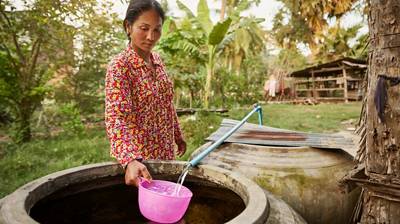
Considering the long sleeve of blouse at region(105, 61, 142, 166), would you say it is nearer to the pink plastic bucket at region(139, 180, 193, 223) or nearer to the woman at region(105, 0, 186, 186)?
the woman at region(105, 0, 186, 186)

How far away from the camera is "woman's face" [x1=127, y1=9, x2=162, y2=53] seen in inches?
59.1

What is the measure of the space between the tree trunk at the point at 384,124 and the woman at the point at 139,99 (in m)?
1.00

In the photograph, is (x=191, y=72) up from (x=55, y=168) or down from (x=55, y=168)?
up

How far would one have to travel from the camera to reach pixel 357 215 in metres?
1.47

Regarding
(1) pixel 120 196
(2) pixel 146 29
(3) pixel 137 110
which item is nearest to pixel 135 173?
(1) pixel 120 196

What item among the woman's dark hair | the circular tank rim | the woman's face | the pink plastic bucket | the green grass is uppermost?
the woman's dark hair

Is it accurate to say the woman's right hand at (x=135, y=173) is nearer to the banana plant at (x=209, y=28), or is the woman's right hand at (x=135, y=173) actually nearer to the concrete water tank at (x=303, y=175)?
the concrete water tank at (x=303, y=175)

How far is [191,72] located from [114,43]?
3268mm

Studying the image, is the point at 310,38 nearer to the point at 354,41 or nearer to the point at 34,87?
the point at 354,41

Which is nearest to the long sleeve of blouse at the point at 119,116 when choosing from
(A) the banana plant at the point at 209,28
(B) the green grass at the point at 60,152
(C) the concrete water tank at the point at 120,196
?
(C) the concrete water tank at the point at 120,196

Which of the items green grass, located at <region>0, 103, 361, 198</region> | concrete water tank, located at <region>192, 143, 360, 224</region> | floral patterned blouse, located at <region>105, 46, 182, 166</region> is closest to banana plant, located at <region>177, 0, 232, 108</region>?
green grass, located at <region>0, 103, 361, 198</region>

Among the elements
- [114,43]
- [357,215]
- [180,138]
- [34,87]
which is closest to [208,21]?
[114,43]

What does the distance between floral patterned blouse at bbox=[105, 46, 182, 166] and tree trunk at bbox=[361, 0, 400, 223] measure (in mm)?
1050

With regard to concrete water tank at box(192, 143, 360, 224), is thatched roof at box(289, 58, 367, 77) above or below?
above
